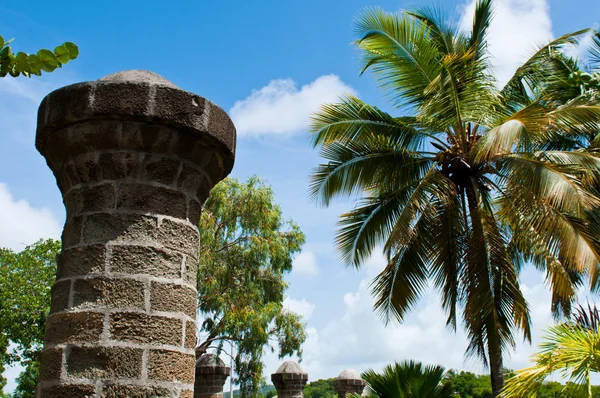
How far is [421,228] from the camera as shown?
11.6m

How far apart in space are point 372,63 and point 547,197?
15.7 ft

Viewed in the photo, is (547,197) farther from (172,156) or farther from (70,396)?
(70,396)

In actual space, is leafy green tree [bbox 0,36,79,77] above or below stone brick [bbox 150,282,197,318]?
above

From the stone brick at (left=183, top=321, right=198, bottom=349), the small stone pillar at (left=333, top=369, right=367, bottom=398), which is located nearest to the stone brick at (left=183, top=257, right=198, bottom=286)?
the stone brick at (left=183, top=321, right=198, bottom=349)

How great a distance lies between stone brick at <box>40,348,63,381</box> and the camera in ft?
8.85

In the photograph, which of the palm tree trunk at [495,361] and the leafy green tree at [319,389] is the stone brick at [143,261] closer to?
the palm tree trunk at [495,361]

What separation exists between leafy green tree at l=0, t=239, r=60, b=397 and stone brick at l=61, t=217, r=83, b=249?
58.9 ft

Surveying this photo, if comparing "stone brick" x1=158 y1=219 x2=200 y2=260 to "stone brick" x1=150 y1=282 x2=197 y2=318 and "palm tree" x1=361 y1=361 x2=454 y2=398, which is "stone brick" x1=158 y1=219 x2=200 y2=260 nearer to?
"stone brick" x1=150 y1=282 x2=197 y2=318

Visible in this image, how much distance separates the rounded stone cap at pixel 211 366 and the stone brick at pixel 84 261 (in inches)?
454

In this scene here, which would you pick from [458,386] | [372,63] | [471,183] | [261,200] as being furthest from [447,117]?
[458,386]

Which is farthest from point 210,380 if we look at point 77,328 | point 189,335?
point 77,328

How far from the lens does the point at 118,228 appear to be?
9.45 feet

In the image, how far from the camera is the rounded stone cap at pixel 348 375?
643 inches

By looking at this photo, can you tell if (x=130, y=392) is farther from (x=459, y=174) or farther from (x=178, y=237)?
(x=459, y=174)
